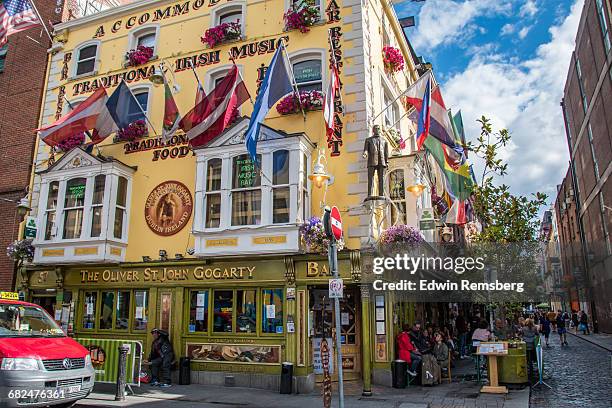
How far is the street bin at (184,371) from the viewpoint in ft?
44.1

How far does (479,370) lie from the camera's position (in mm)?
13188

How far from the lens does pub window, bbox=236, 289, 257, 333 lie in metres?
13.7

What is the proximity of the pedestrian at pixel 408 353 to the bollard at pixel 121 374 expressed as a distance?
273 inches

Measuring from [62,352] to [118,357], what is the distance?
3007 mm

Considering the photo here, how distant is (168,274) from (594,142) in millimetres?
36963

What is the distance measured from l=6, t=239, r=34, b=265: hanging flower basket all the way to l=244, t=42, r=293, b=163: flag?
9031 mm

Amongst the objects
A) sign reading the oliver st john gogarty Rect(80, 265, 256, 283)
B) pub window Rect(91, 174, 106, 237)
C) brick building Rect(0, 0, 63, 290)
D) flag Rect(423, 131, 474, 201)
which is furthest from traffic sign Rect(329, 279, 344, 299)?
brick building Rect(0, 0, 63, 290)

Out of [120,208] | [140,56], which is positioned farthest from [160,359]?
[140,56]

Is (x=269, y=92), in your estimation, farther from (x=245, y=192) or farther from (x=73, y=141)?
(x=73, y=141)

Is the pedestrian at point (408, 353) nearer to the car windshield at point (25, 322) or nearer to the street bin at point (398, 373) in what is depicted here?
the street bin at point (398, 373)

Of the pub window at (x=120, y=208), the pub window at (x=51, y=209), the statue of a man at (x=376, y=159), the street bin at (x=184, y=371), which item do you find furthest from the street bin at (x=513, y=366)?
the pub window at (x=51, y=209)

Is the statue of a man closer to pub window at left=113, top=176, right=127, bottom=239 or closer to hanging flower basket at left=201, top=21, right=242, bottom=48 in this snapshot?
hanging flower basket at left=201, top=21, right=242, bottom=48

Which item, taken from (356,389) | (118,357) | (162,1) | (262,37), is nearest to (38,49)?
(162,1)

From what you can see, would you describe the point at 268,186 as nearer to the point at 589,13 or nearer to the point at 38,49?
the point at 38,49
